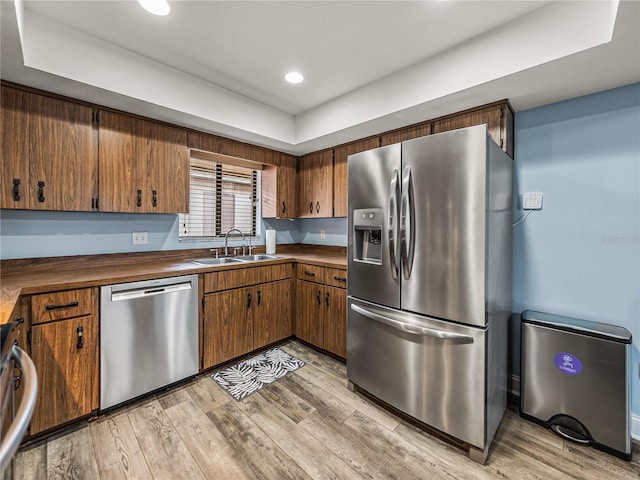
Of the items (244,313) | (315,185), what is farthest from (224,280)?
(315,185)

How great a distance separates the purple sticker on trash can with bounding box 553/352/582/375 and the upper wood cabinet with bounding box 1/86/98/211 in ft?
11.5

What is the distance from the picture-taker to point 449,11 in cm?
174

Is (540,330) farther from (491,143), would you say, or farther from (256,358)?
(256,358)

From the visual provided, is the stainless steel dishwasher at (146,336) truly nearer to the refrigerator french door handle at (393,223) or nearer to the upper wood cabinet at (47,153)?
the upper wood cabinet at (47,153)

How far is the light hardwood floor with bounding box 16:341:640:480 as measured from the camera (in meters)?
1.59

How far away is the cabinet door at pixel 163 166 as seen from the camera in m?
2.52

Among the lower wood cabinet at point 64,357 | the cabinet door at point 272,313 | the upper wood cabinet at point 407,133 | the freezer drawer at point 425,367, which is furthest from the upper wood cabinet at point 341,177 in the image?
the lower wood cabinet at point 64,357

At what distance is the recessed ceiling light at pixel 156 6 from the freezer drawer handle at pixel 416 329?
2291 millimetres

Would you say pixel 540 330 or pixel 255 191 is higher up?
pixel 255 191

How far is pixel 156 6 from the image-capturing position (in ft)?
5.64

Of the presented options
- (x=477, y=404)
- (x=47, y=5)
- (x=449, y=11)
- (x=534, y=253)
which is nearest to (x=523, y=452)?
(x=477, y=404)

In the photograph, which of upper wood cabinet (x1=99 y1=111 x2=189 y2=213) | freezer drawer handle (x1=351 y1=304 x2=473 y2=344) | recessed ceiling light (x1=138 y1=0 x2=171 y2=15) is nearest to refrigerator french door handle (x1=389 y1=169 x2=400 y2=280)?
freezer drawer handle (x1=351 y1=304 x2=473 y2=344)

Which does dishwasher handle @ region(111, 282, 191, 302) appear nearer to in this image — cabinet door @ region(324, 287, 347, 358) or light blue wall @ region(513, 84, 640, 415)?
cabinet door @ region(324, 287, 347, 358)

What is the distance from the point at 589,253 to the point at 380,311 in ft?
4.93
